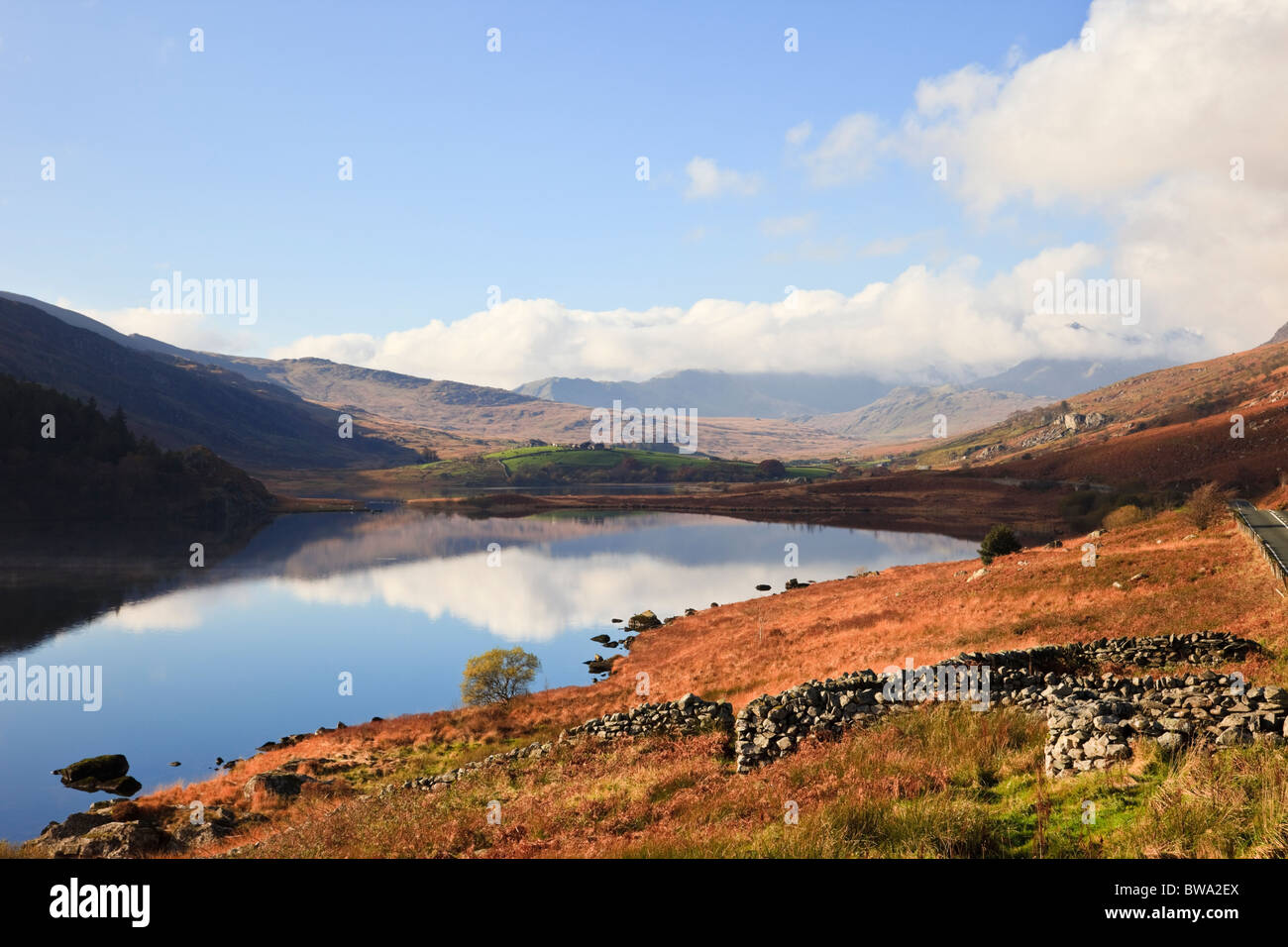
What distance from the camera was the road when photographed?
35.4m

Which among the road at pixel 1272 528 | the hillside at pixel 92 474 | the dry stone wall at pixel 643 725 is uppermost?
the hillside at pixel 92 474

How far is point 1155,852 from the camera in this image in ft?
27.2

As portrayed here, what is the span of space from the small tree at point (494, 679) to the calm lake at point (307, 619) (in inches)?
187

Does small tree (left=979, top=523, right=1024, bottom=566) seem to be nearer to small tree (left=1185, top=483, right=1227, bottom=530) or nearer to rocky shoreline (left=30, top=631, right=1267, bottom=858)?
small tree (left=1185, top=483, right=1227, bottom=530)

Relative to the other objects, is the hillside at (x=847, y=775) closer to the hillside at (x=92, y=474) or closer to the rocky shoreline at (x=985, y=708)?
the rocky shoreline at (x=985, y=708)

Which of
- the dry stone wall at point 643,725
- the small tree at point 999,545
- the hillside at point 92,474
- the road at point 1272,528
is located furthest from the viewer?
the hillside at point 92,474

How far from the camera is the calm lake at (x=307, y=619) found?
1800 inches

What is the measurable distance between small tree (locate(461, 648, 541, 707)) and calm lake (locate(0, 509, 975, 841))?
4762mm

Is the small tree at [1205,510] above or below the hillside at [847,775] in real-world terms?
above

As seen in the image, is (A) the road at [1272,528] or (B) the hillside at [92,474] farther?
(B) the hillside at [92,474]

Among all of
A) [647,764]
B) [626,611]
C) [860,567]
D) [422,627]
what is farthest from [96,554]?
[647,764]

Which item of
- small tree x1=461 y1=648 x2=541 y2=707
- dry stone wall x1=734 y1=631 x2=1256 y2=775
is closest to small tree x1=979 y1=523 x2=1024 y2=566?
small tree x1=461 y1=648 x2=541 y2=707

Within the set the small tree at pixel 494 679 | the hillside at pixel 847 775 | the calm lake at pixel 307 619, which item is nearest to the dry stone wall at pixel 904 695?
the hillside at pixel 847 775
